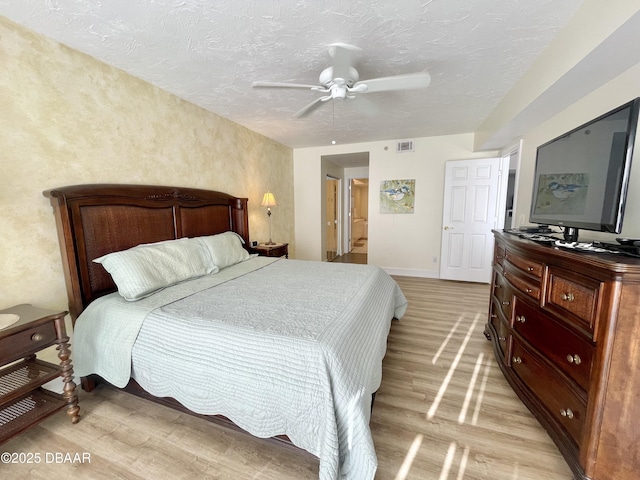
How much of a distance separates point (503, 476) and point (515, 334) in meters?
0.85

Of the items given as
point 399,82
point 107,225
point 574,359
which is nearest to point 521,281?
point 574,359

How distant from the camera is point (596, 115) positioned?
1.82 m

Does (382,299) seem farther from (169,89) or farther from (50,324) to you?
(169,89)

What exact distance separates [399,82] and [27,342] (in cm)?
275

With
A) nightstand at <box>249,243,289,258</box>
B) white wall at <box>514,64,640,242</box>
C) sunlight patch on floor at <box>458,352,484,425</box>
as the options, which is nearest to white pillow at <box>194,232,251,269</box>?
nightstand at <box>249,243,289,258</box>

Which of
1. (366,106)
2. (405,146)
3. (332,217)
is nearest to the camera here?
(366,106)

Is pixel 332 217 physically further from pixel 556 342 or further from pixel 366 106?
pixel 556 342

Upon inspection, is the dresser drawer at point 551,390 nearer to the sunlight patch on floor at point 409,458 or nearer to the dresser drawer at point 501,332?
the dresser drawer at point 501,332

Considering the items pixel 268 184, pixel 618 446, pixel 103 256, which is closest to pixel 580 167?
pixel 618 446

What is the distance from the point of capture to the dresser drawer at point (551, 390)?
3.95 feet

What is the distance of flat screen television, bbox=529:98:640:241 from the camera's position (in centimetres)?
122

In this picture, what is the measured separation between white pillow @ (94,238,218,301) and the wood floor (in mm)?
796

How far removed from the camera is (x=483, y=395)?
180 centimetres

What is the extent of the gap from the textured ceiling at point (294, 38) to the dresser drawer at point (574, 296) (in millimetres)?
1572
